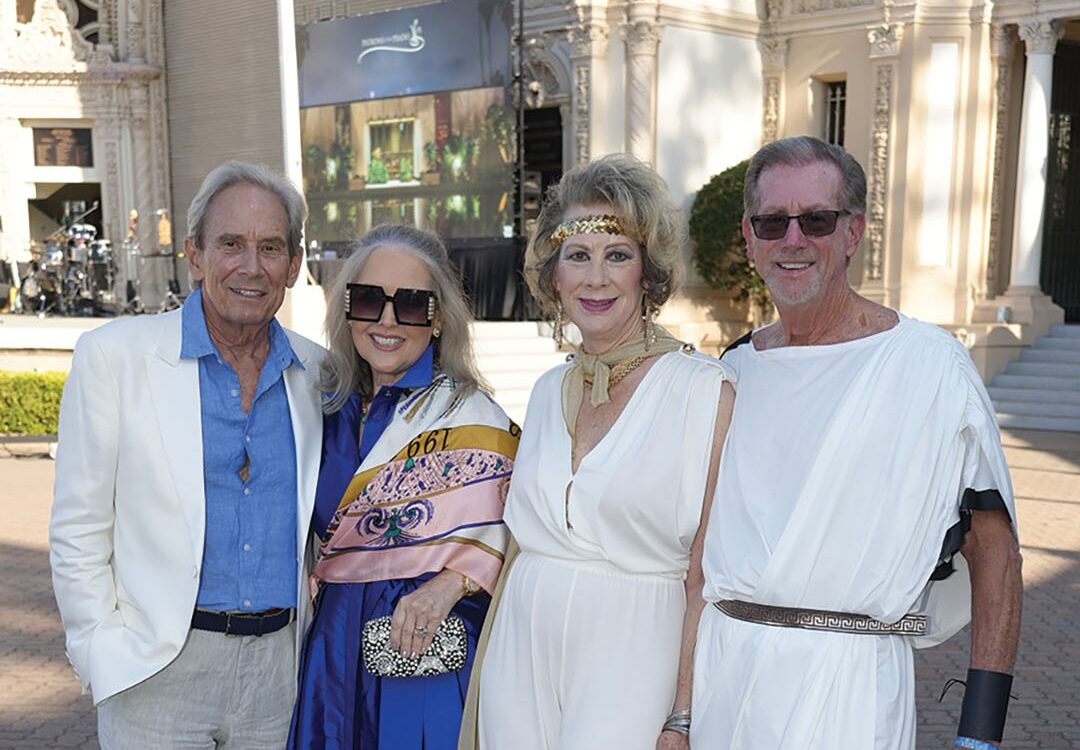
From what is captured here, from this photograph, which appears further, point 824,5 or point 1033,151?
point 824,5

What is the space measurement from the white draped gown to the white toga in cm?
19

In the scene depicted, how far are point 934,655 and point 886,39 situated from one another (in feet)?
40.0

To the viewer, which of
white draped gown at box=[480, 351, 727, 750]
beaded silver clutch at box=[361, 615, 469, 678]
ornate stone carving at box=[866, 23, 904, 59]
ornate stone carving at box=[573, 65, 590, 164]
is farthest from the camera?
ornate stone carving at box=[573, 65, 590, 164]

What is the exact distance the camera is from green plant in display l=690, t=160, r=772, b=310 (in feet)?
51.3

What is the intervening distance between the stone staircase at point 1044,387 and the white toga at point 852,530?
1263 centimetres

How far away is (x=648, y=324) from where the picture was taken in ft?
8.20

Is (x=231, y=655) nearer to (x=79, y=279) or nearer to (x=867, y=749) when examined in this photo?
(x=867, y=749)

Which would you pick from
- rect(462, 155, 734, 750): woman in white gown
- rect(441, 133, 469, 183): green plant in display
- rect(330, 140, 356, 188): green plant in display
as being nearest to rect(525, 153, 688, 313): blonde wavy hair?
rect(462, 155, 734, 750): woman in white gown

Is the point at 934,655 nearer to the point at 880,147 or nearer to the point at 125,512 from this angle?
the point at 125,512

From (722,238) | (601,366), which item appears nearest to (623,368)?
(601,366)

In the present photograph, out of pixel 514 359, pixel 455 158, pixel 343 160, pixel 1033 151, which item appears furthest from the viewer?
pixel 343 160

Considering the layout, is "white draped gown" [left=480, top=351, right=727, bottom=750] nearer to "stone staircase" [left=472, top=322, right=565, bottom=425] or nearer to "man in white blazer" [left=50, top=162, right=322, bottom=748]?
"man in white blazer" [left=50, top=162, right=322, bottom=748]

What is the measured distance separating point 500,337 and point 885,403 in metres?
12.3

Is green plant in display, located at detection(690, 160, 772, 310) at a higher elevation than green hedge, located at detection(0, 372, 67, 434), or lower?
higher
